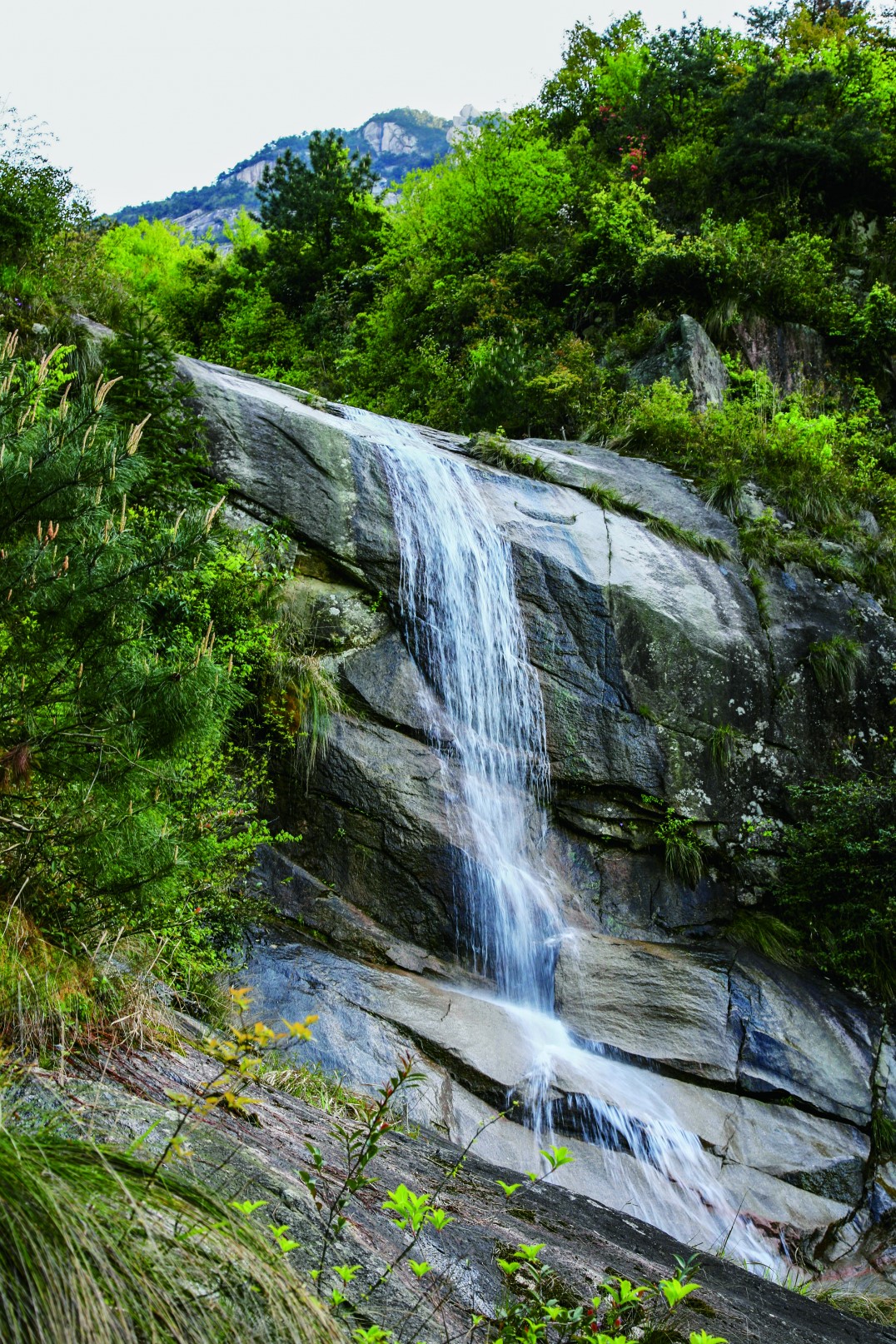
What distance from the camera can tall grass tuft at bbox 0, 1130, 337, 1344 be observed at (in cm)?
159

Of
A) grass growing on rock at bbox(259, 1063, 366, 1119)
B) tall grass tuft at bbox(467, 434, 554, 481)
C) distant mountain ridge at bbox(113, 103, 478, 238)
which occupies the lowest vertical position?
grass growing on rock at bbox(259, 1063, 366, 1119)

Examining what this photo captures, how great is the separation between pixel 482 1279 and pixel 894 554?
9818mm

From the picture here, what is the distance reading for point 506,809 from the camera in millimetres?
8039

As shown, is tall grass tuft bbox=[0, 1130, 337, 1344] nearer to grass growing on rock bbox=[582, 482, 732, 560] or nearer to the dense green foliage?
the dense green foliage

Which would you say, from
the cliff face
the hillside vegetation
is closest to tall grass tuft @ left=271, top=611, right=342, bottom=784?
the hillside vegetation

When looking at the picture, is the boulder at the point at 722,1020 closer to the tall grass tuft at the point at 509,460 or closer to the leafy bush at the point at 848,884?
the leafy bush at the point at 848,884

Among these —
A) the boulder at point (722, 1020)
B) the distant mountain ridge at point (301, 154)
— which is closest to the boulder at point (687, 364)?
the boulder at point (722, 1020)

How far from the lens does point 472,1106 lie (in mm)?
5828

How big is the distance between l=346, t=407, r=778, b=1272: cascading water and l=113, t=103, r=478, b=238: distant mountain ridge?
62561 mm

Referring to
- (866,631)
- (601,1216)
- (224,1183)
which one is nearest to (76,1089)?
(224,1183)

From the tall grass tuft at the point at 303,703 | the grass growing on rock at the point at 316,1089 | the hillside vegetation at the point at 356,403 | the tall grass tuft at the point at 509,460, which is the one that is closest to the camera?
the hillside vegetation at the point at 356,403

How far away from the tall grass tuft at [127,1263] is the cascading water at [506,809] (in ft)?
14.8

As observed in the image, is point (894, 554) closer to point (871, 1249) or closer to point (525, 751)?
point (525, 751)

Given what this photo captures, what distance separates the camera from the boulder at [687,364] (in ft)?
42.3
